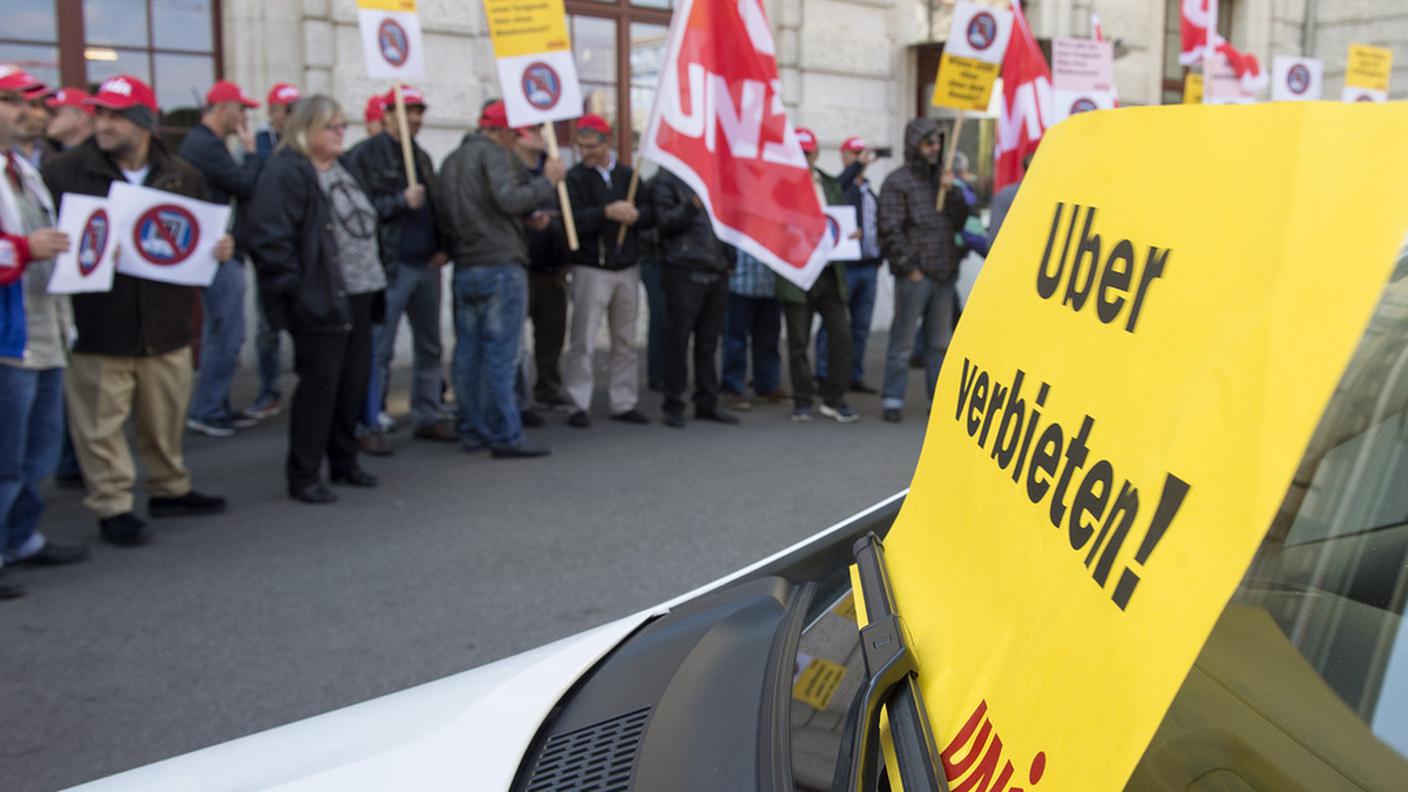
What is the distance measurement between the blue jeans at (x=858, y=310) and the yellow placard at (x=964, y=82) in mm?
1248

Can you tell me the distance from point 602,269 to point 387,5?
200cm

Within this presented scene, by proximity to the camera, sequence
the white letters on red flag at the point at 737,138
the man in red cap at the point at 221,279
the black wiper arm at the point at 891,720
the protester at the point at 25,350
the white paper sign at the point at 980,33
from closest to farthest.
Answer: the black wiper arm at the point at 891,720 → the protester at the point at 25,350 → the white letters on red flag at the point at 737,138 → the man in red cap at the point at 221,279 → the white paper sign at the point at 980,33

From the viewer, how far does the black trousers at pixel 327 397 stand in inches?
226

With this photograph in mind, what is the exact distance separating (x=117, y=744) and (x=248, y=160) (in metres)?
4.84

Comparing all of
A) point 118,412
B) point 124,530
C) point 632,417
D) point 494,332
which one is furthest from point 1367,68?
point 124,530

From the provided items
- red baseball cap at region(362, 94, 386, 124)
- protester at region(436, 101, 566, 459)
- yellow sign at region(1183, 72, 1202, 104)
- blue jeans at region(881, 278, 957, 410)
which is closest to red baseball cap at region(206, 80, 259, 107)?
red baseball cap at region(362, 94, 386, 124)

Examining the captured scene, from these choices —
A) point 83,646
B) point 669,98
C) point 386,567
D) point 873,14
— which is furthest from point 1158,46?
point 83,646

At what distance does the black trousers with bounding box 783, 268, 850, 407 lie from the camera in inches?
324

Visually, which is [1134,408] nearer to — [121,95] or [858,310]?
[121,95]

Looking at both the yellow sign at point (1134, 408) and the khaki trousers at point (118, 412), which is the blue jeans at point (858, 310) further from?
the yellow sign at point (1134, 408)

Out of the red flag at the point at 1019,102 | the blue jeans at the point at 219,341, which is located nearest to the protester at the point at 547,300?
the blue jeans at the point at 219,341

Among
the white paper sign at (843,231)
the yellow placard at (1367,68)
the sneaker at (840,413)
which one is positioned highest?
the yellow placard at (1367,68)

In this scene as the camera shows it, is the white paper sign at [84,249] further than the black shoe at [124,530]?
No

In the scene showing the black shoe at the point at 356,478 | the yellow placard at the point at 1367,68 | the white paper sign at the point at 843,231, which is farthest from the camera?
the yellow placard at the point at 1367,68
